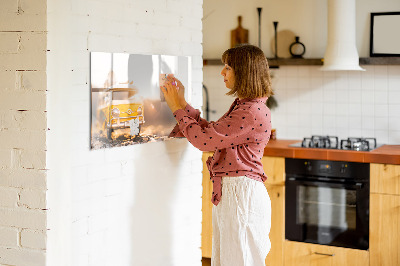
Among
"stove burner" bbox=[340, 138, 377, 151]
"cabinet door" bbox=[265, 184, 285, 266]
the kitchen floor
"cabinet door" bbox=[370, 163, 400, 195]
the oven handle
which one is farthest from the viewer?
the kitchen floor

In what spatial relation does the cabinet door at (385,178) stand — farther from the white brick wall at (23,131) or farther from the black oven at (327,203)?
the white brick wall at (23,131)

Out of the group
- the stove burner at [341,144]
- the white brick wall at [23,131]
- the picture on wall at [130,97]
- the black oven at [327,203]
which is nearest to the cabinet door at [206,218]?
the black oven at [327,203]

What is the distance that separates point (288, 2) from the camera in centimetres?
497

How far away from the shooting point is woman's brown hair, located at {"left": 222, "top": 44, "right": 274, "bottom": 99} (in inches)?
109

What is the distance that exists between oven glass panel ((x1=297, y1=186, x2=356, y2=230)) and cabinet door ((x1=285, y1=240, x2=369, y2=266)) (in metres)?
0.16

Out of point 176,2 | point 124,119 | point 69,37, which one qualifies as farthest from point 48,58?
point 176,2

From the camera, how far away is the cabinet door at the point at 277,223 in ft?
14.4

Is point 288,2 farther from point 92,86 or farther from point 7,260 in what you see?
point 7,260

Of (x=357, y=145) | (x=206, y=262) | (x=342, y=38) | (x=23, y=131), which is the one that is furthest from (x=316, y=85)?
(x=23, y=131)

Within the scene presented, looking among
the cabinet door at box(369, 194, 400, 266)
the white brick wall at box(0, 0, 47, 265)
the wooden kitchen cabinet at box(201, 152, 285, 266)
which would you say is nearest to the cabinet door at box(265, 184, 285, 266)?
the wooden kitchen cabinet at box(201, 152, 285, 266)

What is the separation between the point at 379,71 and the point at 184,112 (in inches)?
94.7

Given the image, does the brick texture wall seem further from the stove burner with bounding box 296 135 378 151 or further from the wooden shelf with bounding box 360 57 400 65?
the wooden shelf with bounding box 360 57 400 65

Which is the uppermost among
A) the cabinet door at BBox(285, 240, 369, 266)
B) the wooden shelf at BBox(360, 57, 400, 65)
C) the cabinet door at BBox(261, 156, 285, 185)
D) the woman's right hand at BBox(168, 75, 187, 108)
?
the wooden shelf at BBox(360, 57, 400, 65)

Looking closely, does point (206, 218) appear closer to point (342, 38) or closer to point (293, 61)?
point (293, 61)
